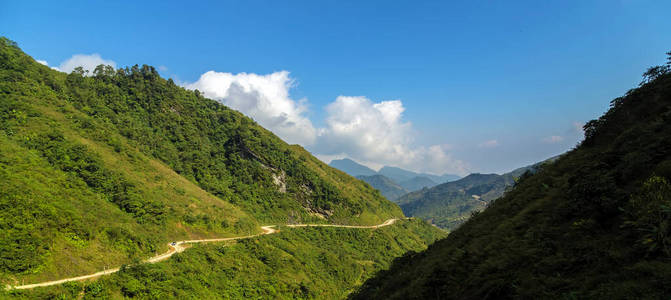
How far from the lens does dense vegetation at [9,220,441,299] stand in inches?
1390

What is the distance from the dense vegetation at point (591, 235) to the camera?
720cm

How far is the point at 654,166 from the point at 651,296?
7.95 m

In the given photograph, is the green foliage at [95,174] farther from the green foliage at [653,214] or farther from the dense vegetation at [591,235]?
the green foliage at [653,214]

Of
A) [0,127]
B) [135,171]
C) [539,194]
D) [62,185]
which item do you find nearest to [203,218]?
[135,171]

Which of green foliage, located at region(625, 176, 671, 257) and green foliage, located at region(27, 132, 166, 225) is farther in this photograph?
green foliage, located at region(27, 132, 166, 225)

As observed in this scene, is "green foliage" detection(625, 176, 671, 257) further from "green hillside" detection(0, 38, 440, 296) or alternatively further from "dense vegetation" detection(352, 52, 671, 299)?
"green hillside" detection(0, 38, 440, 296)

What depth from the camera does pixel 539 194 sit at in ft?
52.8

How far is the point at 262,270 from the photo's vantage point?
59.6 metres

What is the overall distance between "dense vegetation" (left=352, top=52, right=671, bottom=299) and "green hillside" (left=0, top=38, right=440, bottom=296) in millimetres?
43999

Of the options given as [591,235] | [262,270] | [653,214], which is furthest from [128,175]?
[653,214]

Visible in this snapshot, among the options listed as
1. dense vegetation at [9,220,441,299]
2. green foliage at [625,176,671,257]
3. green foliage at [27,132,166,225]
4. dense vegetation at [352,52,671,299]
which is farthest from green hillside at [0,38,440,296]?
green foliage at [625,176,671,257]

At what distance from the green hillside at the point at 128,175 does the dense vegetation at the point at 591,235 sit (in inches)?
1732

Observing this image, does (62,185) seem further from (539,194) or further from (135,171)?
(539,194)

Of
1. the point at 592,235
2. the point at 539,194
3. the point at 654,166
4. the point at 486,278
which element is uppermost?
the point at 654,166
